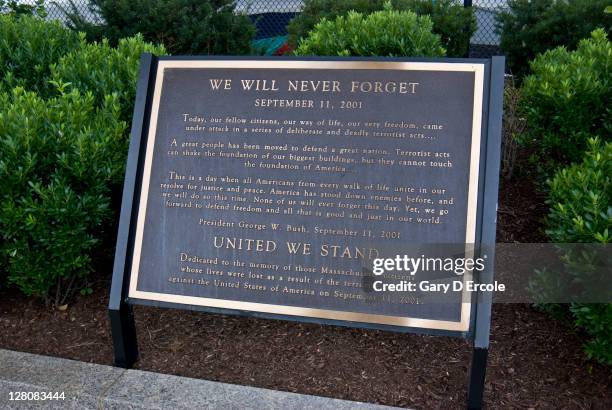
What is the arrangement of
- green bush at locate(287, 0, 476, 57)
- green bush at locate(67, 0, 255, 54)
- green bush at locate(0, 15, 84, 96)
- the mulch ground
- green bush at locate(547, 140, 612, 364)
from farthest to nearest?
1. green bush at locate(67, 0, 255, 54)
2. green bush at locate(287, 0, 476, 57)
3. green bush at locate(0, 15, 84, 96)
4. the mulch ground
5. green bush at locate(547, 140, 612, 364)

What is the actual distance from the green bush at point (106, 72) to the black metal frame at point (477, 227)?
0.99m

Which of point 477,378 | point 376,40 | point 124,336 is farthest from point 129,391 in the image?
point 376,40

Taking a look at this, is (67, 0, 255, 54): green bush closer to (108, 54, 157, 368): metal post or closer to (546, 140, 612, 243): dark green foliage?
(108, 54, 157, 368): metal post

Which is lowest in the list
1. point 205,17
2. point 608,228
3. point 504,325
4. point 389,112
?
point 504,325

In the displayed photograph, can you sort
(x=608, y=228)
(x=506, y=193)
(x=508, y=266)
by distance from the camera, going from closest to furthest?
(x=608, y=228) → (x=508, y=266) → (x=506, y=193)

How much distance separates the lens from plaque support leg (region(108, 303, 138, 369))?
3.21 metres

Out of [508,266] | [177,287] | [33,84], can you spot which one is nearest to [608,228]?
[508,266]

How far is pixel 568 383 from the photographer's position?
3.17 metres

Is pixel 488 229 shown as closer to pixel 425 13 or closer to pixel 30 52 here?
pixel 30 52

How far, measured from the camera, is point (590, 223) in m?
2.95

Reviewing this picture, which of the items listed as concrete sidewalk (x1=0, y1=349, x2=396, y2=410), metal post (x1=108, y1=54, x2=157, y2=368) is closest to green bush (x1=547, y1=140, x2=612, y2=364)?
concrete sidewalk (x1=0, y1=349, x2=396, y2=410)

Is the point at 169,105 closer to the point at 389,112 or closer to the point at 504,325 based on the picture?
the point at 389,112

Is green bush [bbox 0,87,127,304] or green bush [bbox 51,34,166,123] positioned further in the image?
green bush [bbox 51,34,166,123]

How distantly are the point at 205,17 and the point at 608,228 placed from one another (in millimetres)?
5685
